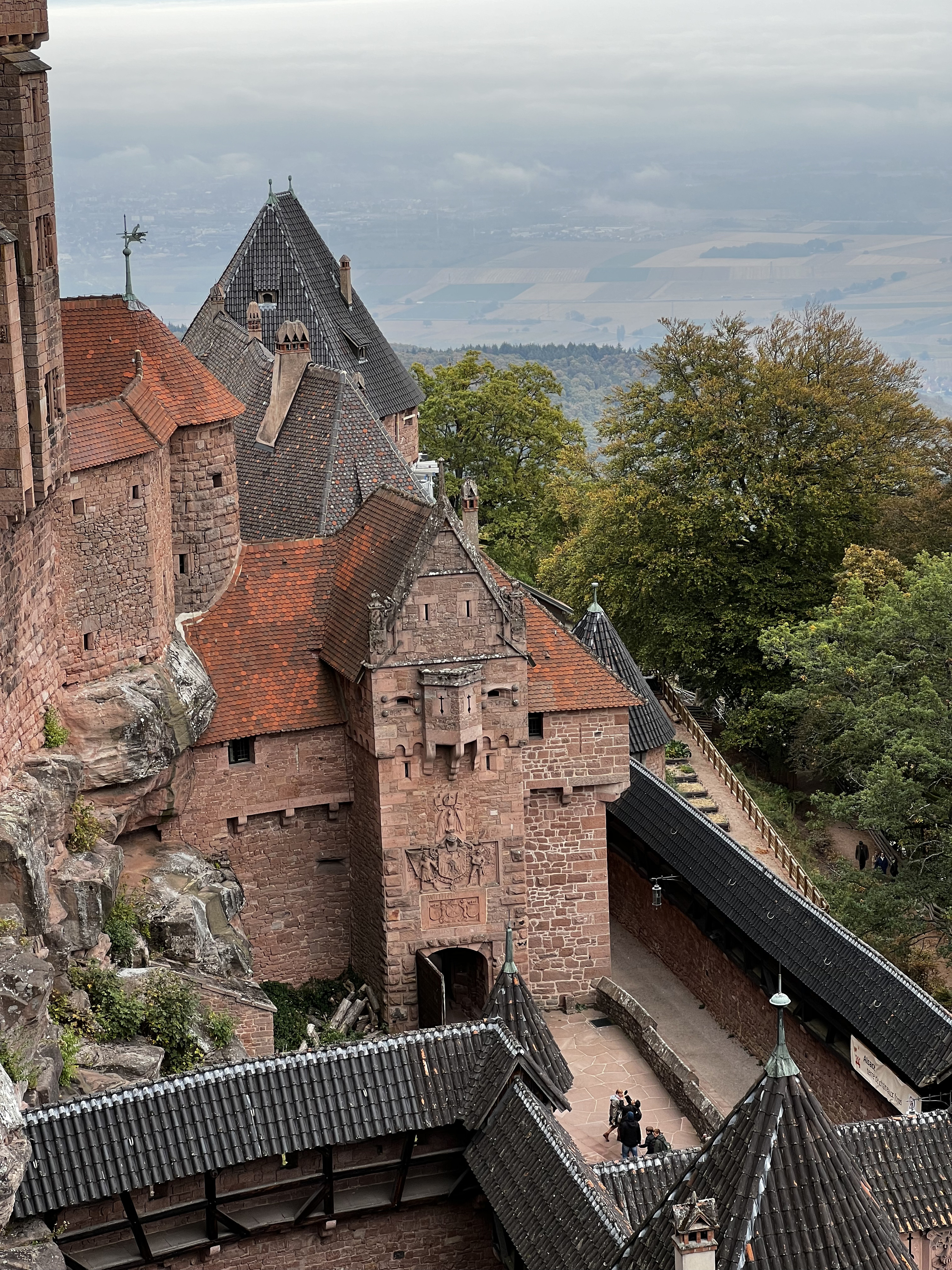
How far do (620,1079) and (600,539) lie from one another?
2283 cm

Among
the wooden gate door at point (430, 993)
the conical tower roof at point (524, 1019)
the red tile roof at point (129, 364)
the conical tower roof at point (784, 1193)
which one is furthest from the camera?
the wooden gate door at point (430, 993)

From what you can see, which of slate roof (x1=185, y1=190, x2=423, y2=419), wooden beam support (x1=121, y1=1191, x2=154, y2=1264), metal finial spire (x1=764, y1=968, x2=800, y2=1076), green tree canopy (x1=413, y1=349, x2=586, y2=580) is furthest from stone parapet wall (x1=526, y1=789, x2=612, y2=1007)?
green tree canopy (x1=413, y1=349, x2=586, y2=580)

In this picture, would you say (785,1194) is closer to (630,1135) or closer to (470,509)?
(630,1135)

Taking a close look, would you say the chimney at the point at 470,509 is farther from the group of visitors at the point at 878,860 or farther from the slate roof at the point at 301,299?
the slate roof at the point at 301,299

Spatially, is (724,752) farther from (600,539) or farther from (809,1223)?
(809,1223)

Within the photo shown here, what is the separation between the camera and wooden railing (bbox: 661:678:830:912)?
4150cm

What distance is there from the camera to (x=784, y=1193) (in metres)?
18.5

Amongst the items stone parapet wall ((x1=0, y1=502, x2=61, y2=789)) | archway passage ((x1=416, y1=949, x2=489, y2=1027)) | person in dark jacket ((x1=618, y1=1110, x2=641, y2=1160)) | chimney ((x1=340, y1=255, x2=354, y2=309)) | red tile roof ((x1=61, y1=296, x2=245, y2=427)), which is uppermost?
chimney ((x1=340, y1=255, x2=354, y2=309))

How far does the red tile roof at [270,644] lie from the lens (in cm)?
3547

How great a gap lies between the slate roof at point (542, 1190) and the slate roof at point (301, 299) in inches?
1162

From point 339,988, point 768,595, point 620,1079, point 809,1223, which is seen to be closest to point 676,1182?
point 809,1223

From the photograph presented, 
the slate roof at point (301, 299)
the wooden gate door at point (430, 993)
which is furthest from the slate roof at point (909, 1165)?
the slate roof at point (301, 299)

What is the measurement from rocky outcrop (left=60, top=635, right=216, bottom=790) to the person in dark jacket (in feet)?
32.3

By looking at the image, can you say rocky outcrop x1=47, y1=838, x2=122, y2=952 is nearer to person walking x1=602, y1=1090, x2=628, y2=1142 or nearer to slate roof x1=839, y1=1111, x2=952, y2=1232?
person walking x1=602, y1=1090, x2=628, y2=1142
